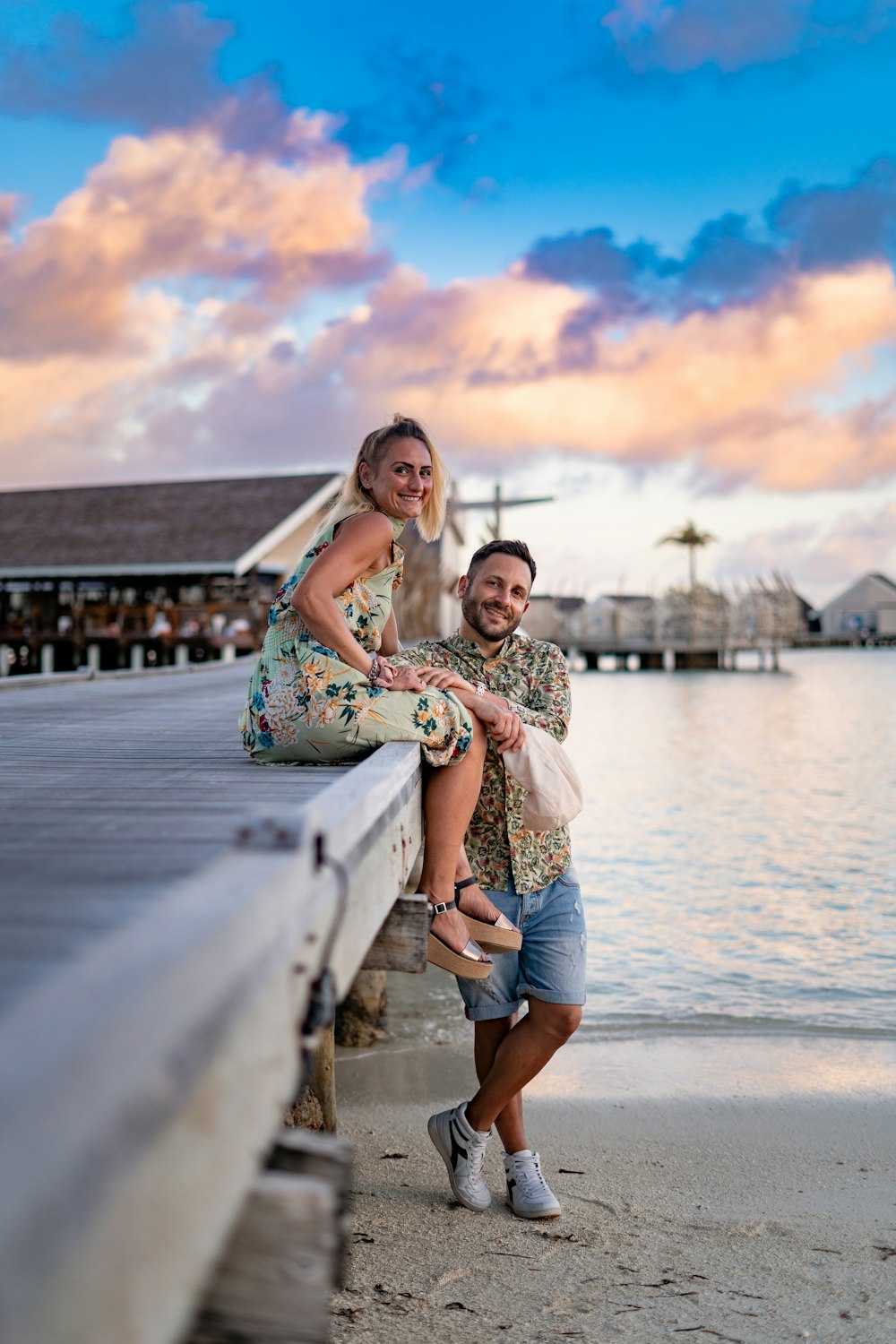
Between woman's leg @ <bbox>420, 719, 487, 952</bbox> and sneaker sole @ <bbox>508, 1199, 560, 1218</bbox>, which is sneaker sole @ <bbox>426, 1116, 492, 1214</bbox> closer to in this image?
sneaker sole @ <bbox>508, 1199, 560, 1218</bbox>

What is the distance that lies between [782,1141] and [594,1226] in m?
1.46

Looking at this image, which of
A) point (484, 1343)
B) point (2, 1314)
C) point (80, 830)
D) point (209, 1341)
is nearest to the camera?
point (2, 1314)

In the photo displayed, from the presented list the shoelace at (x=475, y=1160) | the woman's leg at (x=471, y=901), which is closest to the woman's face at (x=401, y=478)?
the woman's leg at (x=471, y=901)

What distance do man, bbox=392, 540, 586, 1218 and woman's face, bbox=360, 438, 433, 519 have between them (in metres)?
0.41

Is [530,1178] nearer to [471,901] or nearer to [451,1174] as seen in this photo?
[451,1174]

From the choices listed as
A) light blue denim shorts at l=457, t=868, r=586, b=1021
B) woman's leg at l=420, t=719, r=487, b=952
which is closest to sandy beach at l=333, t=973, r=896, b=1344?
light blue denim shorts at l=457, t=868, r=586, b=1021

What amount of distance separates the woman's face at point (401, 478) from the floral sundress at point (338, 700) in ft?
0.34

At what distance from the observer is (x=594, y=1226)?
4.24 meters

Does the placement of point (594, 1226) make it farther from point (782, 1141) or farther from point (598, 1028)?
point (598, 1028)

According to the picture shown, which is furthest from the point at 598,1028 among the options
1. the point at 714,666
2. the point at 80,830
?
the point at 714,666

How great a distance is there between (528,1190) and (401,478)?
8.71ft

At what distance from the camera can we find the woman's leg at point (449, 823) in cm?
376

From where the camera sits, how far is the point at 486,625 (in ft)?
14.5

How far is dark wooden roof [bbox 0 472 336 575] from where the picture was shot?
26312mm
